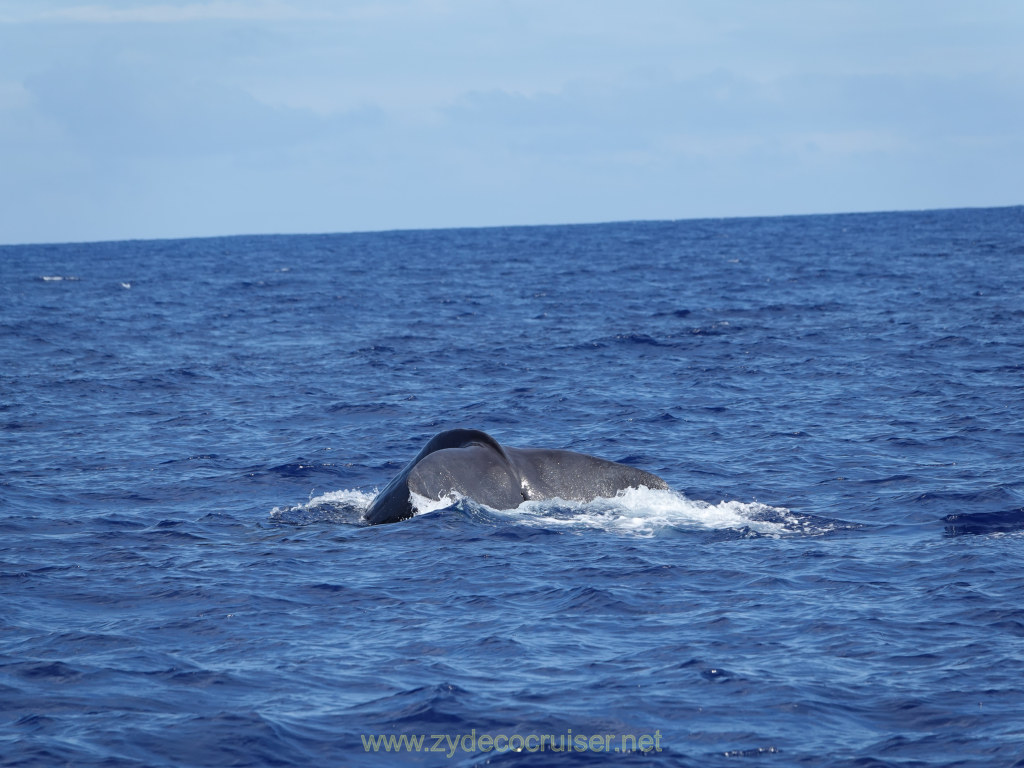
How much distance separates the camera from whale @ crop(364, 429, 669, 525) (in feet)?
43.5

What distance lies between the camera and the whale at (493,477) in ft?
43.5

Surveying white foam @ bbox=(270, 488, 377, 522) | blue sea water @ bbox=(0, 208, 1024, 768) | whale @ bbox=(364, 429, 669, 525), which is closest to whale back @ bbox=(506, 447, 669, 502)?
whale @ bbox=(364, 429, 669, 525)

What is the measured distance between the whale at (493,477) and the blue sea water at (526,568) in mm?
227

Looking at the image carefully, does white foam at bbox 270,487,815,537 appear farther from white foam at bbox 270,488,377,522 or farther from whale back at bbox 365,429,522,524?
whale back at bbox 365,429,522,524

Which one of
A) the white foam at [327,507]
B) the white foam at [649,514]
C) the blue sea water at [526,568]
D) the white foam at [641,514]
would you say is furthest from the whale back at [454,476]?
the white foam at [327,507]

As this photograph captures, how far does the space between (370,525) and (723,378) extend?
46.6 ft

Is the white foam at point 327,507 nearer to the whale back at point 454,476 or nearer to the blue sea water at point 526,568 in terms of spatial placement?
the blue sea water at point 526,568

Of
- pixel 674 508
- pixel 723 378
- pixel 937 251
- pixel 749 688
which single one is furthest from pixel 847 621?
pixel 937 251

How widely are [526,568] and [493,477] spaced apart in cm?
182

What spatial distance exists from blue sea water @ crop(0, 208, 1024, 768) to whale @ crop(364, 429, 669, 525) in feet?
0.75

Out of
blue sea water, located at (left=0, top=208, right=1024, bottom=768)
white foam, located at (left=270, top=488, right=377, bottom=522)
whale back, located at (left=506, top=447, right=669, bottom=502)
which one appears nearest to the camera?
blue sea water, located at (left=0, top=208, right=1024, bottom=768)

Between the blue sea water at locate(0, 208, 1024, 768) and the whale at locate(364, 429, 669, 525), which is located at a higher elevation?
the whale at locate(364, 429, 669, 525)

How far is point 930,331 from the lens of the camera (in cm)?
3272

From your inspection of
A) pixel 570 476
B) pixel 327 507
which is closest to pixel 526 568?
pixel 570 476
